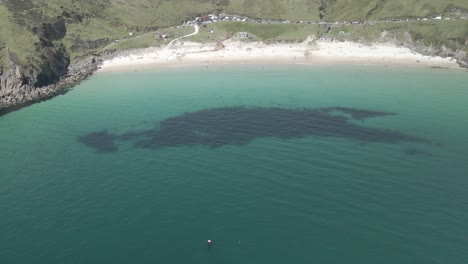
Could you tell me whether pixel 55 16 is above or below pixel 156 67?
above

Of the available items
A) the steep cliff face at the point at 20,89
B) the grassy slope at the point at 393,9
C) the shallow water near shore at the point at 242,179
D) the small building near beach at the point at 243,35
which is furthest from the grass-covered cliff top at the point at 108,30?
the shallow water near shore at the point at 242,179

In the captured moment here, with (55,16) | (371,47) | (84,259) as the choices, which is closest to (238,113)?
(84,259)

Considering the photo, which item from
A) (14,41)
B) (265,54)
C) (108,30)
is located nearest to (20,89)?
(14,41)

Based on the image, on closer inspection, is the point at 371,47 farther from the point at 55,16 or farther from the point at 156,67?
the point at 55,16

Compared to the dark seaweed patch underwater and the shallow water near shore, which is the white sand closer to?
the shallow water near shore

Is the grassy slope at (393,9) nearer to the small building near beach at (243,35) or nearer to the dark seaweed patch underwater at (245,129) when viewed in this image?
the small building near beach at (243,35)
